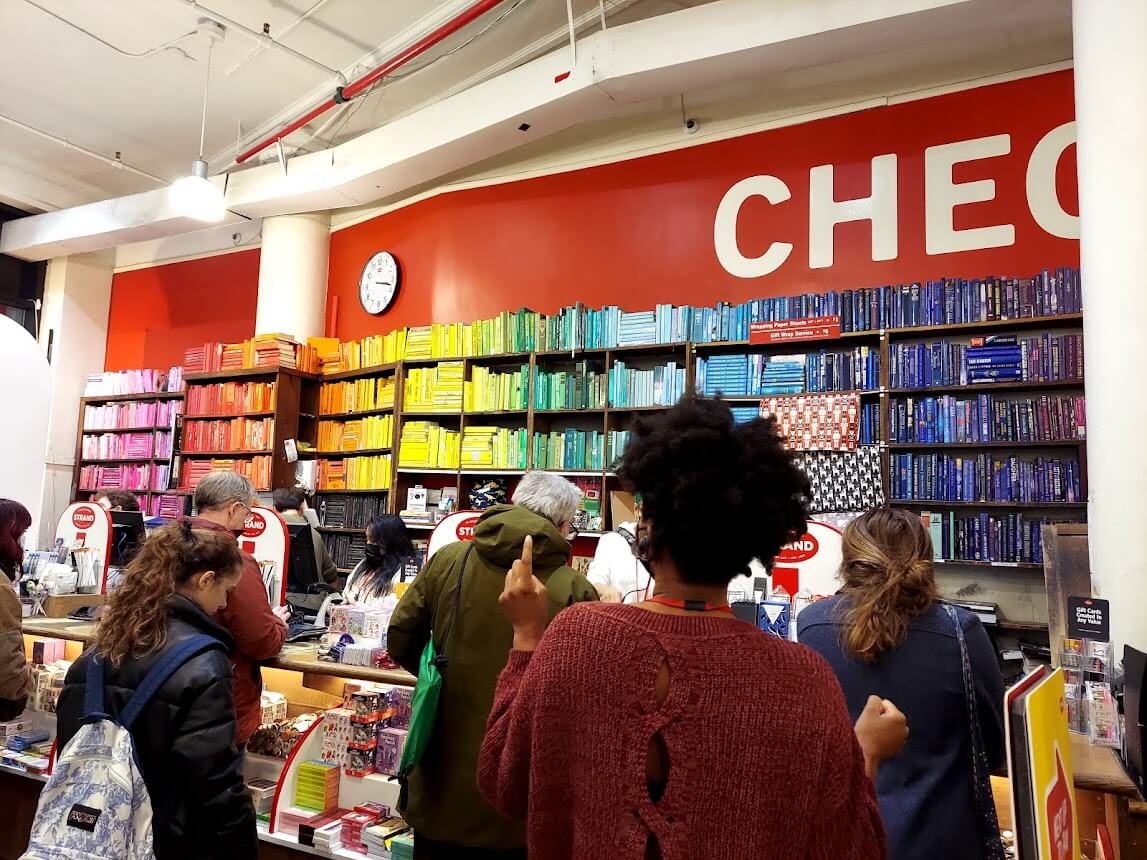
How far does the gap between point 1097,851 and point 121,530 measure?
5364mm

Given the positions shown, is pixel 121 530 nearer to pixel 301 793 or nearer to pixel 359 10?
pixel 301 793

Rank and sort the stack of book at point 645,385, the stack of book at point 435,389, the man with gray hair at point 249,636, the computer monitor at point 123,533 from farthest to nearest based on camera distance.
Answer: the stack of book at point 435,389
the stack of book at point 645,385
the computer monitor at point 123,533
the man with gray hair at point 249,636

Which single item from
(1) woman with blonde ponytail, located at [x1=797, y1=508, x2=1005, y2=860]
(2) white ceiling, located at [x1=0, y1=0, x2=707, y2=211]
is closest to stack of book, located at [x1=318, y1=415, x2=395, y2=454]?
(2) white ceiling, located at [x1=0, y1=0, x2=707, y2=211]

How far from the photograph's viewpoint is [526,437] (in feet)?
21.2

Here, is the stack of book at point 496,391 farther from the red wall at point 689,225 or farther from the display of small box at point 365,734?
the display of small box at point 365,734

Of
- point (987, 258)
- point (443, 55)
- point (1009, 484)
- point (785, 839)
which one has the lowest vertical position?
point (785, 839)

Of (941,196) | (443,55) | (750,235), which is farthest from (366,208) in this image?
(941,196)

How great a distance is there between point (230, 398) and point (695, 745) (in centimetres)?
799

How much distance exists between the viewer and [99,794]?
74.5 inches

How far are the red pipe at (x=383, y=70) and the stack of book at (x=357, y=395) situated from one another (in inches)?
87.6

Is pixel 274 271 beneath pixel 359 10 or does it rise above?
beneath

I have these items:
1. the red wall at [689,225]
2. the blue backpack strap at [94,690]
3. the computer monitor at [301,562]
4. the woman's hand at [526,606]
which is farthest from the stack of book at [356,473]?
the woman's hand at [526,606]

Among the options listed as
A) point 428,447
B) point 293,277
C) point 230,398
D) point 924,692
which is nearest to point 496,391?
point 428,447

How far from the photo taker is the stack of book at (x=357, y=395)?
24.2 feet
